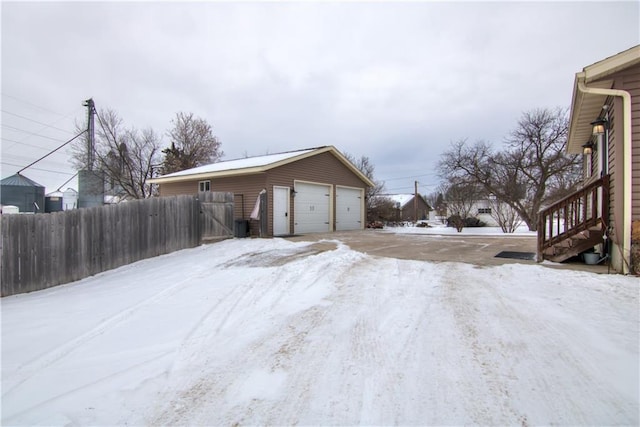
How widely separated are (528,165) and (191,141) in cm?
2933

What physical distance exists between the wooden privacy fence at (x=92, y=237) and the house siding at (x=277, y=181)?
2.64 m

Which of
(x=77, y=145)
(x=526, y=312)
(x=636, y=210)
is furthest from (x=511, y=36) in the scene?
(x=77, y=145)

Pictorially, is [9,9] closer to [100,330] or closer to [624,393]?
[100,330]

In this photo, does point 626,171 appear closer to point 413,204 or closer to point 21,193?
point 413,204

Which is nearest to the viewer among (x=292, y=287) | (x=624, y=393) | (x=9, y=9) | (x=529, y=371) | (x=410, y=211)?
(x=624, y=393)

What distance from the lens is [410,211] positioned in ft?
151

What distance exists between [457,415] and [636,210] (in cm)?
537

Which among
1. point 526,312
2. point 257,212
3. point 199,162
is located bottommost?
point 526,312

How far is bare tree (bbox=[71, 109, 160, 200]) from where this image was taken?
26.6 metres

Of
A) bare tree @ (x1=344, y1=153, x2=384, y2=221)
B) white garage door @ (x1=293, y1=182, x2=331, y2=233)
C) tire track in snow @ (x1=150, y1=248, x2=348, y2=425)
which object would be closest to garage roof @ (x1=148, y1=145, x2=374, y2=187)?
white garage door @ (x1=293, y1=182, x2=331, y2=233)

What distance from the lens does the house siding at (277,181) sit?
12.4m

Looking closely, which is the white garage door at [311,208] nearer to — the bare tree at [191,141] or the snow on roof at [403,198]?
the bare tree at [191,141]

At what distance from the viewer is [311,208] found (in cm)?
1438

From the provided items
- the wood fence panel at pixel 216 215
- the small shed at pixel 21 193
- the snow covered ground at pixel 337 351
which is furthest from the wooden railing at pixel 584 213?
the small shed at pixel 21 193
